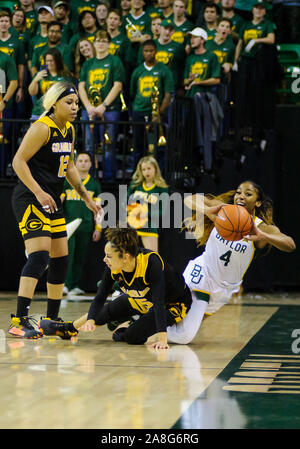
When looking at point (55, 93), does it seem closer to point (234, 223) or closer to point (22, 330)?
point (234, 223)

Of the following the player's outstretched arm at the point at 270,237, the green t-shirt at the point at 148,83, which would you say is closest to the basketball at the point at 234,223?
the player's outstretched arm at the point at 270,237

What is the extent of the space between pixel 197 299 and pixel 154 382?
1912 millimetres

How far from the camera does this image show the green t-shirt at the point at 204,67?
11156mm

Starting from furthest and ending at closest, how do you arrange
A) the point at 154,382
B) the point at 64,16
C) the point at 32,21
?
the point at 32,21, the point at 64,16, the point at 154,382

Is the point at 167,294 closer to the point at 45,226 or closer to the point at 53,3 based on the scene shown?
the point at 45,226

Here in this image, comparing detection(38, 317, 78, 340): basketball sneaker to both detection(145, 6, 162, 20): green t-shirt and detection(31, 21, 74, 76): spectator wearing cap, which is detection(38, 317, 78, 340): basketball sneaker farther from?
detection(145, 6, 162, 20): green t-shirt

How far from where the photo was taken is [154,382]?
4980mm

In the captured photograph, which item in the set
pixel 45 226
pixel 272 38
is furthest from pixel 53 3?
pixel 45 226

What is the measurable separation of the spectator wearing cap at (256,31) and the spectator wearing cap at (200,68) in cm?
70

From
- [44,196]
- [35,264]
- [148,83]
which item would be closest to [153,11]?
[148,83]

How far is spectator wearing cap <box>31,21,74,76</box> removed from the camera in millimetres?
11680

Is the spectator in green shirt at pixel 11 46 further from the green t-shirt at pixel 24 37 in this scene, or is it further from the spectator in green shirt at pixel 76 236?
the spectator in green shirt at pixel 76 236

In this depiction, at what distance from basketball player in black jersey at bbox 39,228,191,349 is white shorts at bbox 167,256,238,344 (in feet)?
0.25

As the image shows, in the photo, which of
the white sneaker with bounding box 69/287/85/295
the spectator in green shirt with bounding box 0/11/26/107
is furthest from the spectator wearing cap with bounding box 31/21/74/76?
the white sneaker with bounding box 69/287/85/295
